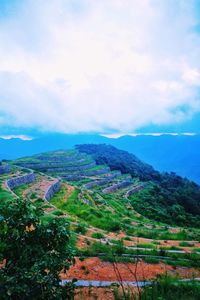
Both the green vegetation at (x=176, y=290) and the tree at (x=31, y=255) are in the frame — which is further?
the green vegetation at (x=176, y=290)

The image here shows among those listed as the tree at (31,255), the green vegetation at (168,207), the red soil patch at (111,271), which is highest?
the green vegetation at (168,207)

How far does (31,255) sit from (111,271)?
23.7 ft

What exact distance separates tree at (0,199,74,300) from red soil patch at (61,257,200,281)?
17.1 feet

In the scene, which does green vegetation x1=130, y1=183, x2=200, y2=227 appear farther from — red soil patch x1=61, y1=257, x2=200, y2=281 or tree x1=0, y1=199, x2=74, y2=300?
tree x1=0, y1=199, x2=74, y2=300

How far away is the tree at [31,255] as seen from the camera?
19.7 feet

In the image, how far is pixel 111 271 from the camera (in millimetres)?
12750

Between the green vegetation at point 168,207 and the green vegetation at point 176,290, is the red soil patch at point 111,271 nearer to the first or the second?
the green vegetation at point 176,290

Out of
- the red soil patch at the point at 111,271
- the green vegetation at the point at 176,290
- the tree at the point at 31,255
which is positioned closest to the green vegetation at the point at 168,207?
the red soil patch at the point at 111,271

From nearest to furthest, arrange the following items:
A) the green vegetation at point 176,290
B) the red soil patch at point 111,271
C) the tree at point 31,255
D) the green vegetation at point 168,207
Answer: the tree at point 31,255 → the green vegetation at point 176,290 → the red soil patch at point 111,271 → the green vegetation at point 168,207

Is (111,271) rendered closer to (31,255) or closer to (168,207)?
(31,255)

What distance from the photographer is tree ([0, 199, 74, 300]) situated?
600 centimetres

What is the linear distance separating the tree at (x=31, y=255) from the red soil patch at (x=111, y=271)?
521cm

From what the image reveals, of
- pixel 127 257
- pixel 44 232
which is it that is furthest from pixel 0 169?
pixel 44 232

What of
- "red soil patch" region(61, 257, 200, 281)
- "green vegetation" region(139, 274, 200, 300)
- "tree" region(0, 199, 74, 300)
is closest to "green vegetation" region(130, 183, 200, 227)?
"red soil patch" region(61, 257, 200, 281)
